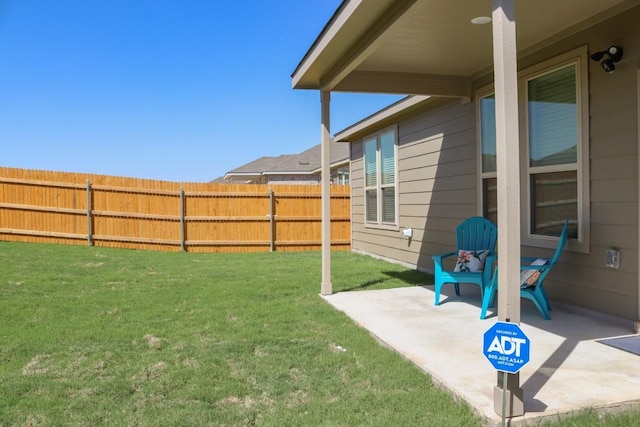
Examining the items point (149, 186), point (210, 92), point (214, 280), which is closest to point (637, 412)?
point (214, 280)

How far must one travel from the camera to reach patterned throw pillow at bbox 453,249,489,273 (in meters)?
5.21

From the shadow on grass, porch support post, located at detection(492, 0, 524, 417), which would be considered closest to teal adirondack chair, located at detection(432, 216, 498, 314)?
the shadow on grass

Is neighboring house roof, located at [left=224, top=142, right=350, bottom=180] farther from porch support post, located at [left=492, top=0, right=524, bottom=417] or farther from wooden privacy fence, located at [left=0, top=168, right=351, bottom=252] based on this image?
porch support post, located at [left=492, top=0, right=524, bottom=417]

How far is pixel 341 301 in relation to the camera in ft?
17.9

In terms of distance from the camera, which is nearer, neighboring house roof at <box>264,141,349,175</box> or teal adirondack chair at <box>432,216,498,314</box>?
teal adirondack chair at <box>432,216,498,314</box>

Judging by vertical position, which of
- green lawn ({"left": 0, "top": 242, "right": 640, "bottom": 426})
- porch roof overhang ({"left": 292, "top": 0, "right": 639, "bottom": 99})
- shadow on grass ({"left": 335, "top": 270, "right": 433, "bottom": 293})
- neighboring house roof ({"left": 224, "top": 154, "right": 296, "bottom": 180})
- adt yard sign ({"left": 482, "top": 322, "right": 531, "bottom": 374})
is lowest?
green lawn ({"left": 0, "top": 242, "right": 640, "bottom": 426})

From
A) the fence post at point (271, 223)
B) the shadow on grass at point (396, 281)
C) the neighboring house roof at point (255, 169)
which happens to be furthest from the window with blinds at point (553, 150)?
the neighboring house roof at point (255, 169)

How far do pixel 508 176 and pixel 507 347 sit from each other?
2.70 feet

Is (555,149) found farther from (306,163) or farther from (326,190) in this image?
(306,163)

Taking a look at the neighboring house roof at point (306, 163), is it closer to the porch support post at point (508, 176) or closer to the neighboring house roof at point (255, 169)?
the neighboring house roof at point (255, 169)

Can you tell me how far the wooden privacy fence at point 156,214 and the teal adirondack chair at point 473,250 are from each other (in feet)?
21.5

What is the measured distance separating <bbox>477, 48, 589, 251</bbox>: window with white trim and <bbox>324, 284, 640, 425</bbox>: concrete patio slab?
805 mm

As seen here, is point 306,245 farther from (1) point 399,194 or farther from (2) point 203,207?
(1) point 399,194

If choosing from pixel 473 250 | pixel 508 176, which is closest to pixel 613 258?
pixel 473 250
